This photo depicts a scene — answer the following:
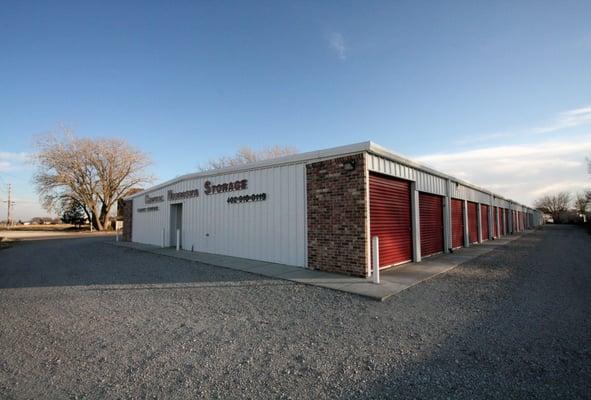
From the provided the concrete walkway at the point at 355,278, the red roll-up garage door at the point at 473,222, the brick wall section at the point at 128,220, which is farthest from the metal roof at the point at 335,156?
the brick wall section at the point at 128,220

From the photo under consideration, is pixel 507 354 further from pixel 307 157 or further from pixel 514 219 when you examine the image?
pixel 514 219

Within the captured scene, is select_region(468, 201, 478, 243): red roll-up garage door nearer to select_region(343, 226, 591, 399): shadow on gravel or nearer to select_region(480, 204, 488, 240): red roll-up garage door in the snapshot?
select_region(480, 204, 488, 240): red roll-up garage door

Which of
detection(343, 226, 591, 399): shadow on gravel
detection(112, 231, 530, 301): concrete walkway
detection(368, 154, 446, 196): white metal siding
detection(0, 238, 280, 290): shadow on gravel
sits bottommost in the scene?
detection(343, 226, 591, 399): shadow on gravel

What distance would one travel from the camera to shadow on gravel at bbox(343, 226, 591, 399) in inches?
112

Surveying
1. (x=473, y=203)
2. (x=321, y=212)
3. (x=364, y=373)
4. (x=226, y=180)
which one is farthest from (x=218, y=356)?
(x=473, y=203)

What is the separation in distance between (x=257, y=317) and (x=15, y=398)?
289cm

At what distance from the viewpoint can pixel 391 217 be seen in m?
9.48

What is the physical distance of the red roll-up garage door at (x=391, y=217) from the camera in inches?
343

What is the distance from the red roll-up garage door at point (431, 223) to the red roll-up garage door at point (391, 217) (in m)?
1.39

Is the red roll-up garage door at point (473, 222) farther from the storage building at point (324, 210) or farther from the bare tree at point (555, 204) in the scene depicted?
the bare tree at point (555, 204)

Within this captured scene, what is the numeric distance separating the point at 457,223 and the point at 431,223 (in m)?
4.04

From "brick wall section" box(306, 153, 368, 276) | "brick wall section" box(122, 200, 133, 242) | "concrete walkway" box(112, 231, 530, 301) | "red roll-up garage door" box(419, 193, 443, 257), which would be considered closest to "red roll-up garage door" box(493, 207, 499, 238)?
"red roll-up garage door" box(419, 193, 443, 257)

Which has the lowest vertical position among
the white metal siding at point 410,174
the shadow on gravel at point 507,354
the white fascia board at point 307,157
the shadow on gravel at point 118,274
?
the shadow on gravel at point 507,354

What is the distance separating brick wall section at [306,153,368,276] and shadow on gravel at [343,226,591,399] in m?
2.44
